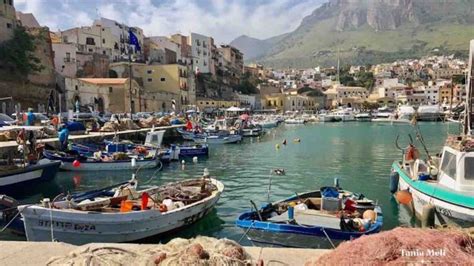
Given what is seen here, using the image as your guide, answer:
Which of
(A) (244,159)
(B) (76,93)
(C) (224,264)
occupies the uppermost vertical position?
(B) (76,93)

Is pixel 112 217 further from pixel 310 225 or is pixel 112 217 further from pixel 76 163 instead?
pixel 76 163

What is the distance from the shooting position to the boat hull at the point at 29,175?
706 inches

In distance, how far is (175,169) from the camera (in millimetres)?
27203

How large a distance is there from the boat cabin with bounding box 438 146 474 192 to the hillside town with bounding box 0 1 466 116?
72.0 ft

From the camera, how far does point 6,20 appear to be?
4744 centimetres

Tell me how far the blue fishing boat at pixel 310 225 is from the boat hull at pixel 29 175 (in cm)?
1164

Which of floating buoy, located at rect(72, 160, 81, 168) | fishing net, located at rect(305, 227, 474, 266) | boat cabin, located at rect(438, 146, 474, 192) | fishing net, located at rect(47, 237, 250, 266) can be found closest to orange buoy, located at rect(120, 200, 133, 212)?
fishing net, located at rect(47, 237, 250, 266)

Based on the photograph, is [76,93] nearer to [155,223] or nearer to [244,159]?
[244,159]

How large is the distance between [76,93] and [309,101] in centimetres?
8333

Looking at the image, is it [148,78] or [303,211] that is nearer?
[303,211]

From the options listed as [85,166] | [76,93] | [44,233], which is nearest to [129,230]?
[44,233]

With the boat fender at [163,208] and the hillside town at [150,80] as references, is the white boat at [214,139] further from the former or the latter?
the boat fender at [163,208]

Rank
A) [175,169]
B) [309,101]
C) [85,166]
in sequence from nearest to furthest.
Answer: [85,166], [175,169], [309,101]

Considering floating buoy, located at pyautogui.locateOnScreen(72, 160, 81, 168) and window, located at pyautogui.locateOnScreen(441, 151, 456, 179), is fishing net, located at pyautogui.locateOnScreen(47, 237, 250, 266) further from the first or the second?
floating buoy, located at pyautogui.locateOnScreen(72, 160, 81, 168)
